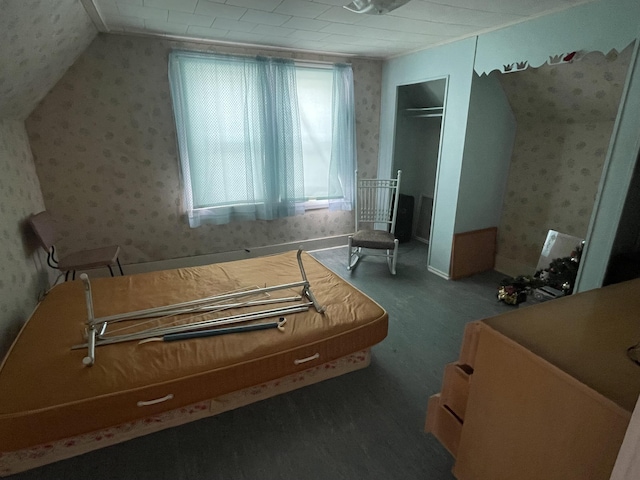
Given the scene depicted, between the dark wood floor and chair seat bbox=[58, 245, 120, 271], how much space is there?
1566mm

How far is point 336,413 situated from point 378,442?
0.88 feet

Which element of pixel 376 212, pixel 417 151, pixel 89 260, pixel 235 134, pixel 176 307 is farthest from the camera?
pixel 417 151

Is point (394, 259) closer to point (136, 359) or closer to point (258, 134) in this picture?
point (258, 134)

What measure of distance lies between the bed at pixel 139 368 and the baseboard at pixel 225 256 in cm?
114

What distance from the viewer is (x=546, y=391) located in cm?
95

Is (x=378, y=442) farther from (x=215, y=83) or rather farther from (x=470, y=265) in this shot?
(x=215, y=83)

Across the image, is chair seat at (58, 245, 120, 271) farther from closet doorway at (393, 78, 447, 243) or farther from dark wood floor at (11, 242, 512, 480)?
closet doorway at (393, 78, 447, 243)

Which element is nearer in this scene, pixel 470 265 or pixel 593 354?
pixel 593 354

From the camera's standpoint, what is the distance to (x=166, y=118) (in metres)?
3.27

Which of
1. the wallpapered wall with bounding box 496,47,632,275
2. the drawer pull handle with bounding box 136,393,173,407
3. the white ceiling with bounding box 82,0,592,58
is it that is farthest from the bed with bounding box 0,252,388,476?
the wallpapered wall with bounding box 496,47,632,275

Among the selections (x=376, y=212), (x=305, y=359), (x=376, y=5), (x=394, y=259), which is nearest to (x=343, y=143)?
(x=376, y=212)

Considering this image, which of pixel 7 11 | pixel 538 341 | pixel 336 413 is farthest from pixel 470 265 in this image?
pixel 7 11

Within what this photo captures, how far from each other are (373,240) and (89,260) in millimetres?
2597

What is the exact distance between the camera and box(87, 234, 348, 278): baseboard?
11.3 ft
